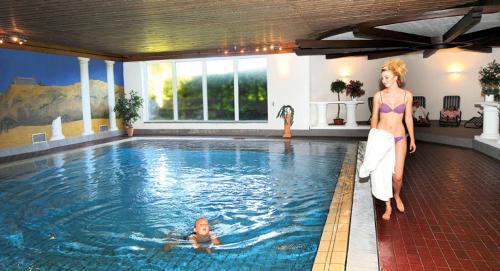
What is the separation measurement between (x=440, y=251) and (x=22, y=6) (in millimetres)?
7863

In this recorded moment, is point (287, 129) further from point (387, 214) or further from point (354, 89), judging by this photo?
point (387, 214)

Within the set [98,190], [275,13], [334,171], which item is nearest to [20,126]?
[98,190]

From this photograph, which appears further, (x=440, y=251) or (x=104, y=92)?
(x=104, y=92)

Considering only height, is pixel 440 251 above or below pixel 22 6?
below

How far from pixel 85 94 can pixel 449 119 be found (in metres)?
13.1

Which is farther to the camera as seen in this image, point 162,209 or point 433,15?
point 433,15

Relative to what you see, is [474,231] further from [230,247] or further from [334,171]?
[334,171]

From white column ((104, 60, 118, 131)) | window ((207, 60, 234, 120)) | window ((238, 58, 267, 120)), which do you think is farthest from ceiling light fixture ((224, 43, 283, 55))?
white column ((104, 60, 118, 131))

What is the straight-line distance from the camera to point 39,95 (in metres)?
12.3

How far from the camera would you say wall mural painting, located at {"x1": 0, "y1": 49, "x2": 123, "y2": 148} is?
11234mm

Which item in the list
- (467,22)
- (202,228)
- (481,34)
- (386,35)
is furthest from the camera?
(481,34)

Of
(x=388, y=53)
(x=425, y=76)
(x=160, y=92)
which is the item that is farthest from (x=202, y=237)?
(x=160, y=92)

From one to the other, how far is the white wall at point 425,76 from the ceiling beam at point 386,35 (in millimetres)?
5238

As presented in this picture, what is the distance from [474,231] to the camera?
13.3 feet
